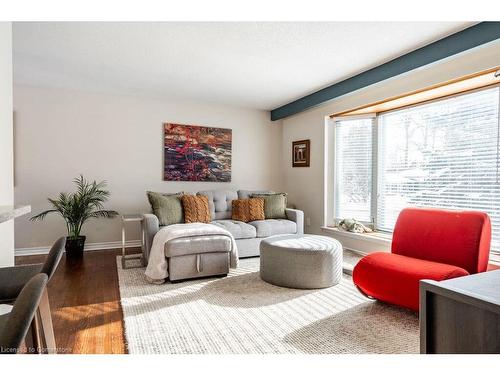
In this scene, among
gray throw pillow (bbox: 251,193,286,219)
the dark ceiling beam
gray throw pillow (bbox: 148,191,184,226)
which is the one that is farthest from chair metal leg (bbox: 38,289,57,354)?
the dark ceiling beam

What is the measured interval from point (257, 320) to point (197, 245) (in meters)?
1.20

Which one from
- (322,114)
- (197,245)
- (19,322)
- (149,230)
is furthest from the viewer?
(322,114)

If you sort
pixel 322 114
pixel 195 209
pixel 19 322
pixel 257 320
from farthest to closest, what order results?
1. pixel 322 114
2. pixel 195 209
3. pixel 257 320
4. pixel 19 322

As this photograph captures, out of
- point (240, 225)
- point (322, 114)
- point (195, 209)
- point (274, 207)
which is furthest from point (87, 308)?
point (322, 114)

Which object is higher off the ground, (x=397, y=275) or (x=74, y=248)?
(x=397, y=275)

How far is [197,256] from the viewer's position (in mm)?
3238

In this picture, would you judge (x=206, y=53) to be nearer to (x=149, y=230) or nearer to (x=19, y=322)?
(x=149, y=230)

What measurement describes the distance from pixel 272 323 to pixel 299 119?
3994 millimetres

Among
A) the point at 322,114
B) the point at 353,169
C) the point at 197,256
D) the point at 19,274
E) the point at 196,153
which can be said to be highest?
the point at 322,114

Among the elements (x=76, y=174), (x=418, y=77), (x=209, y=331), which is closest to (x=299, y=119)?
(x=418, y=77)

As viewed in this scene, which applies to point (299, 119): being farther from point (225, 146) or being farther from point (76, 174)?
point (76, 174)

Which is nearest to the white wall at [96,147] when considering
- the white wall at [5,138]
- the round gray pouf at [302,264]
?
the round gray pouf at [302,264]

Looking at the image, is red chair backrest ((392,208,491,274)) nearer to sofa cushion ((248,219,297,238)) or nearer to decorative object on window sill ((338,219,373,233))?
decorative object on window sill ((338,219,373,233))

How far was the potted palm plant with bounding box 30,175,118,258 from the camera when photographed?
4.14 meters
